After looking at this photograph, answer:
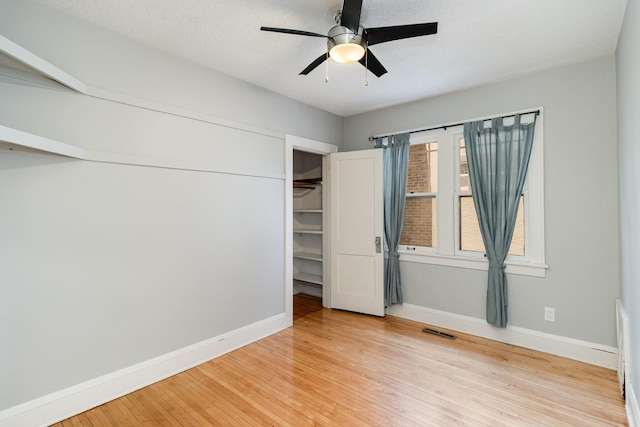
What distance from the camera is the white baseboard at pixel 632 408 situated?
1.74 metres

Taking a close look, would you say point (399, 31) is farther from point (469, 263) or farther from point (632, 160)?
point (469, 263)

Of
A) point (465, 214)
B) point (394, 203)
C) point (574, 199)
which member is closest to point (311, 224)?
point (394, 203)

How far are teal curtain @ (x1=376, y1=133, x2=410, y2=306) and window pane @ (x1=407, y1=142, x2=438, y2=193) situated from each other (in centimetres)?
13

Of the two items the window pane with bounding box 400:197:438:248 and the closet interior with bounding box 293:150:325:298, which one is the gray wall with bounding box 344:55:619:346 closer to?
the window pane with bounding box 400:197:438:248

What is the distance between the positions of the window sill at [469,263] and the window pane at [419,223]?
15 centimetres

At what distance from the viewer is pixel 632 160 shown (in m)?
1.82

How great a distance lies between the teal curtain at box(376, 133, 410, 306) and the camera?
3.79m

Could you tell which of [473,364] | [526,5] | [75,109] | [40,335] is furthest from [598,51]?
[40,335]

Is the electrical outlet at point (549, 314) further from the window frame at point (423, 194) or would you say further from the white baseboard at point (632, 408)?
the window frame at point (423, 194)

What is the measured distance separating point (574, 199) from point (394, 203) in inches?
69.1

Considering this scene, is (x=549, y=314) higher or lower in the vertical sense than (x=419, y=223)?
lower

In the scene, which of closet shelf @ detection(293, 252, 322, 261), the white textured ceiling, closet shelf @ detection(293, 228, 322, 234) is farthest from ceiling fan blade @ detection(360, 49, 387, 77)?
closet shelf @ detection(293, 252, 322, 261)

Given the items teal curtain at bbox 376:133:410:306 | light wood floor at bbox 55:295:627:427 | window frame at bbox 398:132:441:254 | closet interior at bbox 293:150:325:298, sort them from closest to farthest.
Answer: light wood floor at bbox 55:295:627:427 → window frame at bbox 398:132:441:254 → teal curtain at bbox 376:133:410:306 → closet interior at bbox 293:150:325:298

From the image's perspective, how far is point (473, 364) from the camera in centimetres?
268
